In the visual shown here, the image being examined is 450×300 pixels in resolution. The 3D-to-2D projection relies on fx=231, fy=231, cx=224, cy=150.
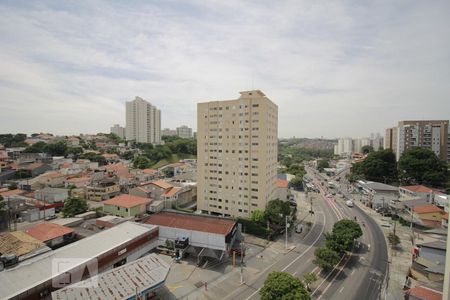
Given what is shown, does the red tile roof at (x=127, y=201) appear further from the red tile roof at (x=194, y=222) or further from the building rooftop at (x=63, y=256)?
the building rooftop at (x=63, y=256)

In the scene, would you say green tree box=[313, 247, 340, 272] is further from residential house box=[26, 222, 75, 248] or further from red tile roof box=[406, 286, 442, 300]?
residential house box=[26, 222, 75, 248]

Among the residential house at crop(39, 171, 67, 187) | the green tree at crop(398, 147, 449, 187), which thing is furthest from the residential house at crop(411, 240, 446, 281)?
the residential house at crop(39, 171, 67, 187)

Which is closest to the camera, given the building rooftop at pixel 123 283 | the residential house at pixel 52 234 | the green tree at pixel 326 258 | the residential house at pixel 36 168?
the building rooftop at pixel 123 283

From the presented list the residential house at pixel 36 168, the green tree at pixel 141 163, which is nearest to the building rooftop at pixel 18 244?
the residential house at pixel 36 168

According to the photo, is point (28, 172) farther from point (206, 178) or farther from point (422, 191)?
point (422, 191)

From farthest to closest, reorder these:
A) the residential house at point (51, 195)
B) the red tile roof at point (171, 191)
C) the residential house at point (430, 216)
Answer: the red tile roof at point (171, 191) < the residential house at point (51, 195) < the residential house at point (430, 216)

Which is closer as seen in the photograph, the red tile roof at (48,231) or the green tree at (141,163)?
the red tile roof at (48,231)

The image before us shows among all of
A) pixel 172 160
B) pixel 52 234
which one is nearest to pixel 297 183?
pixel 172 160
